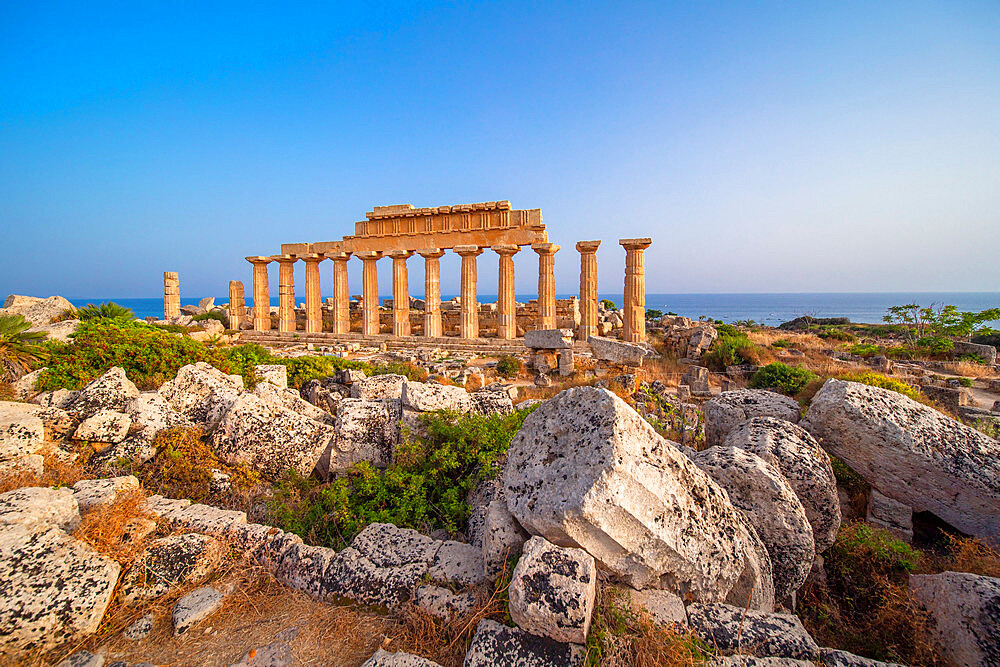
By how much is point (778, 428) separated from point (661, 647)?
2.85m

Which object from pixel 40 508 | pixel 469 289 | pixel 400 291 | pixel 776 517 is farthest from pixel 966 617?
pixel 400 291

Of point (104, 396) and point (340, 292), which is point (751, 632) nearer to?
point (104, 396)

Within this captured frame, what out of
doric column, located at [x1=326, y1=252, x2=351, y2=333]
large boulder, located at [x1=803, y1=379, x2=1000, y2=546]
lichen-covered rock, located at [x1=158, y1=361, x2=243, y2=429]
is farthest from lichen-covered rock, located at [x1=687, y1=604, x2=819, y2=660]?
doric column, located at [x1=326, y1=252, x2=351, y2=333]

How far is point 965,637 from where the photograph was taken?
2.60 meters

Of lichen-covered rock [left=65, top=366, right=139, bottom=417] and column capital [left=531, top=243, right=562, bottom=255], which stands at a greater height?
column capital [left=531, top=243, right=562, bottom=255]

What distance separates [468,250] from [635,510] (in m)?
18.0

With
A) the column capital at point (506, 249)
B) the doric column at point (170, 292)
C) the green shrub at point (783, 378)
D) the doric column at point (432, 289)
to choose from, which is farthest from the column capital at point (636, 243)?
the doric column at point (170, 292)

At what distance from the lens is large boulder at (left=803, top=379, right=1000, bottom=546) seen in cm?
381

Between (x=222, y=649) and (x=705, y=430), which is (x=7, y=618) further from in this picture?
(x=705, y=430)

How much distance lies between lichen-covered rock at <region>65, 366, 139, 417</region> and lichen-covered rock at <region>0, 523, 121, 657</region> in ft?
9.18

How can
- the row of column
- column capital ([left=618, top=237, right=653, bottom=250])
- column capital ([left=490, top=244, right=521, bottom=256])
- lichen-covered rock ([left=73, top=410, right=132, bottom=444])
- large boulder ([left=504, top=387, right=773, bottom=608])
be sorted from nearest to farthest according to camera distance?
large boulder ([left=504, top=387, right=773, bottom=608]), lichen-covered rock ([left=73, top=410, right=132, bottom=444]), column capital ([left=618, top=237, right=653, bottom=250]), the row of column, column capital ([left=490, top=244, right=521, bottom=256])

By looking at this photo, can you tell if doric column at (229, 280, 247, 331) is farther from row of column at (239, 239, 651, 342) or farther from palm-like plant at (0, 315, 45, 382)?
palm-like plant at (0, 315, 45, 382)

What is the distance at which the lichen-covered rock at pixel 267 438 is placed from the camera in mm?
4918

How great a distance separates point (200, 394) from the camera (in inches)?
231
